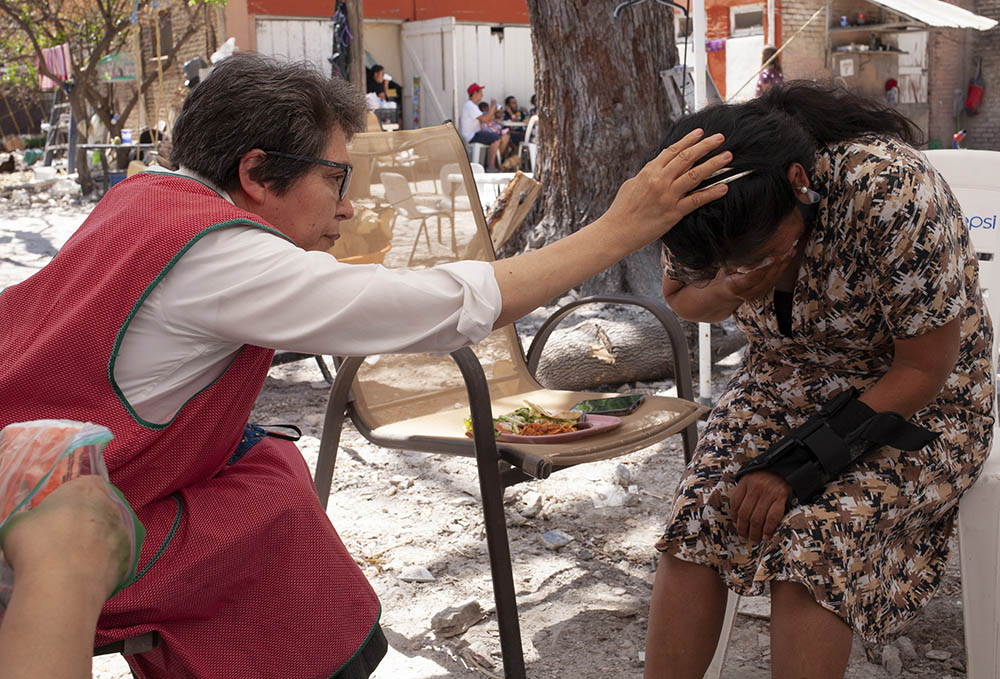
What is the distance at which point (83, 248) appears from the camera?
1.63 meters

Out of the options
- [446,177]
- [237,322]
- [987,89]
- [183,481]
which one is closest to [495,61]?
[987,89]

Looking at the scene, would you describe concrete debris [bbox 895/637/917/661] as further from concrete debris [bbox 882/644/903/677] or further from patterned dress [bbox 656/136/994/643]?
patterned dress [bbox 656/136/994/643]

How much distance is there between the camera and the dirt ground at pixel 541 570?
264 cm

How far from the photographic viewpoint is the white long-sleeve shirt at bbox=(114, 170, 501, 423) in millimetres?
1558

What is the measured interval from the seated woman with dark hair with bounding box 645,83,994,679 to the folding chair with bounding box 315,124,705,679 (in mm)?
524

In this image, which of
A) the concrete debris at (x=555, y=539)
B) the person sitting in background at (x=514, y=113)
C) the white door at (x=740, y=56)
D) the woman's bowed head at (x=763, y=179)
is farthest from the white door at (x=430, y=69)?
the woman's bowed head at (x=763, y=179)

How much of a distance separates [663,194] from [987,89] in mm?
22292

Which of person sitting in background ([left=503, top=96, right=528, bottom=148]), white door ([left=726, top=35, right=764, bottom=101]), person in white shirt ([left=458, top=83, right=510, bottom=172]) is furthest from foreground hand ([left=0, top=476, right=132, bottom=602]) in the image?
person sitting in background ([left=503, top=96, right=528, bottom=148])

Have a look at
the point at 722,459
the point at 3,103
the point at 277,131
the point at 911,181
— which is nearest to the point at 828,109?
the point at 911,181

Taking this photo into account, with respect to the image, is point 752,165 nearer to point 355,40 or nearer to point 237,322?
point 237,322

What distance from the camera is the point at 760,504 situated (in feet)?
6.40

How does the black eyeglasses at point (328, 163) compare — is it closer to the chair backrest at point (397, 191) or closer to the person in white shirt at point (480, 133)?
the chair backrest at point (397, 191)

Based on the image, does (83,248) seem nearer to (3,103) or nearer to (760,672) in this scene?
(760,672)

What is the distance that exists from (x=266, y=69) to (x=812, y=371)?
1.33m
